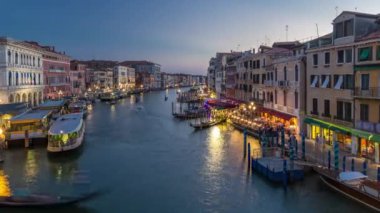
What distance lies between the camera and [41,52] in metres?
45.8

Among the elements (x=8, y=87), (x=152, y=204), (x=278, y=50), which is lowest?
(x=152, y=204)

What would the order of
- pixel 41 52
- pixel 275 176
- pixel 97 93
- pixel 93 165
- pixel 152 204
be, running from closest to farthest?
pixel 152 204 → pixel 275 176 → pixel 93 165 → pixel 41 52 → pixel 97 93

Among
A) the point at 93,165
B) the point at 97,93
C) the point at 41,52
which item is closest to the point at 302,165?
the point at 93,165

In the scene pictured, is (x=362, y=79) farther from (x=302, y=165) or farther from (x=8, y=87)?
(x=8, y=87)

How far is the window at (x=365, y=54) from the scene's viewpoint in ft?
56.7

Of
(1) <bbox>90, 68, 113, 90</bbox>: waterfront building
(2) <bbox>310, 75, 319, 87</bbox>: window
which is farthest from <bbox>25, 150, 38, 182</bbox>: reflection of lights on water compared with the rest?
(1) <bbox>90, 68, 113, 90</bbox>: waterfront building

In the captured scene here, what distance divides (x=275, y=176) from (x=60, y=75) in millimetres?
45732

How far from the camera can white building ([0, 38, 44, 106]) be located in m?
33.3

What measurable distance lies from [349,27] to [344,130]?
16.2ft

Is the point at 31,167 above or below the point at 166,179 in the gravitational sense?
above

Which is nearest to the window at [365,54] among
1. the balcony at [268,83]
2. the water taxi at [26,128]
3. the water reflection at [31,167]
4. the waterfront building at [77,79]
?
the balcony at [268,83]

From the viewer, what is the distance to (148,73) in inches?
5581

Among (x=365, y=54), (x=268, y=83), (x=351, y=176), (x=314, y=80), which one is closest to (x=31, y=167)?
(x=351, y=176)

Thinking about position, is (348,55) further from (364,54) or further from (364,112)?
(364,112)
